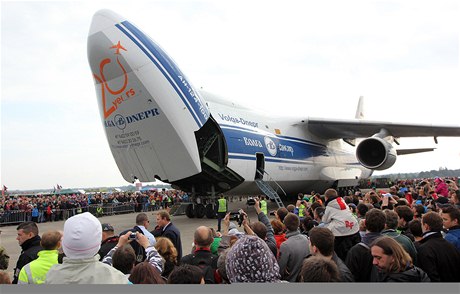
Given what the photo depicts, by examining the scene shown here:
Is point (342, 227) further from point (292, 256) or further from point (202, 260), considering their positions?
point (202, 260)

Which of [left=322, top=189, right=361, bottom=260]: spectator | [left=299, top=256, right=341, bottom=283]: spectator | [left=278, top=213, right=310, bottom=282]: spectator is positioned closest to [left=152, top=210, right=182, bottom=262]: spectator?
[left=278, top=213, right=310, bottom=282]: spectator

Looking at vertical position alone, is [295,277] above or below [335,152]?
below

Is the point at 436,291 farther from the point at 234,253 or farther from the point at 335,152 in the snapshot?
the point at 335,152

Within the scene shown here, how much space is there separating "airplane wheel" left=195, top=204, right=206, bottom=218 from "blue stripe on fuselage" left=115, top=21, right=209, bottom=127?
511cm

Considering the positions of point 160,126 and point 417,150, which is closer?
point 160,126

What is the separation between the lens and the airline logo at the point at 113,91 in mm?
12281

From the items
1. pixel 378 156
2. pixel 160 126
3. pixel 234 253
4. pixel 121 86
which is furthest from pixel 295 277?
pixel 378 156

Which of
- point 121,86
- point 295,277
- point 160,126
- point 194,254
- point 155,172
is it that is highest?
point 121,86

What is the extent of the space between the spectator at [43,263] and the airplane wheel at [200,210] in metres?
13.1

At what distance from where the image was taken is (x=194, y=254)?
3.99 metres

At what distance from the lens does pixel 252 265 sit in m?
2.55

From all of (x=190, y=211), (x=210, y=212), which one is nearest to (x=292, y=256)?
(x=210, y=212)

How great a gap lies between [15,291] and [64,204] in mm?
21839

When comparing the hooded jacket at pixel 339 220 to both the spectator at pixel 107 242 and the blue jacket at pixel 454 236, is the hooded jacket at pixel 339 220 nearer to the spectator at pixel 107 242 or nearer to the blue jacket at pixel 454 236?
the blue jacket at pixel 454 236
